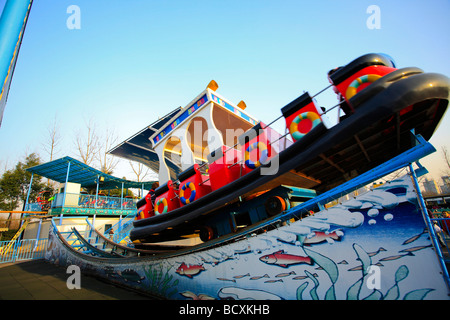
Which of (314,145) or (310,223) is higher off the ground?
(314,145)

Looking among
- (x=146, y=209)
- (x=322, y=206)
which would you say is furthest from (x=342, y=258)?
(x=146, y=209)

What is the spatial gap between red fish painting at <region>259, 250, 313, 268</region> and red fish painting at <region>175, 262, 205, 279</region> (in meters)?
1.43

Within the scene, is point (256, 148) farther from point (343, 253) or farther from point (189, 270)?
point (189, 270)

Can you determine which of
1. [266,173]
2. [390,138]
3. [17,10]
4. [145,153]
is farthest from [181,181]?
[145,153]

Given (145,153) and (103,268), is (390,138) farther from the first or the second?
(145,153)

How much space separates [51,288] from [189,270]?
13.0 ft

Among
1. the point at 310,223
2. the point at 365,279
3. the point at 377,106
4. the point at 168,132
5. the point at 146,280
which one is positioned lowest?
the point at 146,280

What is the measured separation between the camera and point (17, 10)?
5.92 feet

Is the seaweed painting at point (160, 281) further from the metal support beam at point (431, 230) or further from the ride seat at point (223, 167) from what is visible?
the metal support beam at point (431, 230)

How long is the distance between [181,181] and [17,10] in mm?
3384

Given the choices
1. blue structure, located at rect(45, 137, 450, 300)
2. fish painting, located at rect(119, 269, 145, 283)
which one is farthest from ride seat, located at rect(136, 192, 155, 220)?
blue structure, located at rect(45, 137, 450, 300)

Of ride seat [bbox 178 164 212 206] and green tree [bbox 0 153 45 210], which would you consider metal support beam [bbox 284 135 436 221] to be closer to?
ride seat [bbox 178 164 212 206]

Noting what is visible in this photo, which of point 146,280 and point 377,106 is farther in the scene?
point 146,280

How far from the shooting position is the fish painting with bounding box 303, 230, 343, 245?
263 cm
